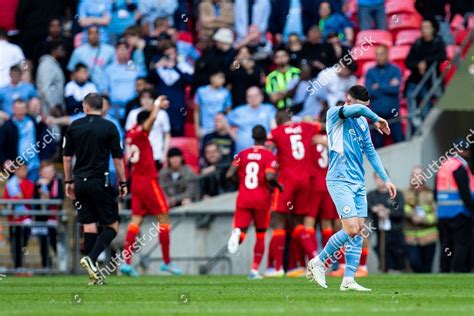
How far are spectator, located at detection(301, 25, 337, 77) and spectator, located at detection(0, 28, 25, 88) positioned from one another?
5787mm

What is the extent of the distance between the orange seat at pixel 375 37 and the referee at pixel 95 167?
37.9 ft

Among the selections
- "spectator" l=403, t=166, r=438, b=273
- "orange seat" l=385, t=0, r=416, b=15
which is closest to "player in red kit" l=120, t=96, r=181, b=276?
"spectator" l=403, t=166, r=438, b=273

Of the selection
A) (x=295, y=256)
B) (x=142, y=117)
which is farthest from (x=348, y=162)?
(x=295, y=256)

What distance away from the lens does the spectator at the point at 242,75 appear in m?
27.4

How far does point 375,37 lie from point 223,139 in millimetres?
4324

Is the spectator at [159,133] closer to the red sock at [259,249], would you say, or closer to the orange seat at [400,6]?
the red sock at [259,249]

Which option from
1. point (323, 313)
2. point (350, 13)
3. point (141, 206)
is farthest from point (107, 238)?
point (350, 13)

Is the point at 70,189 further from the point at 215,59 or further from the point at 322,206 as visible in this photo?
the point at 215,59

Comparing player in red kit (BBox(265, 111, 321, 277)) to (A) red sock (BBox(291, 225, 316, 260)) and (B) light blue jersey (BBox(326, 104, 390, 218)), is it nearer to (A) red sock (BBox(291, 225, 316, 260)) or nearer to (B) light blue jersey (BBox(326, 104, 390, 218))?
(A) red sock (BBox(291, 225, 316, 260))

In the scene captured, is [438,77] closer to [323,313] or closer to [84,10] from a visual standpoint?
[84,10]

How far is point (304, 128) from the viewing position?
22062 millimetres

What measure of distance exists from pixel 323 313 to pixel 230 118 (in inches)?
581

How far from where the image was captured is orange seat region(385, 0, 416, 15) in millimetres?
28750

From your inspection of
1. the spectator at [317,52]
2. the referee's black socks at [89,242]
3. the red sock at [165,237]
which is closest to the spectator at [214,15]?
the spectator at [317,52]
